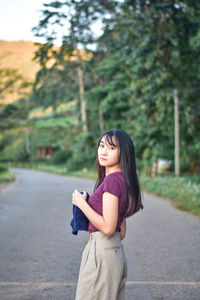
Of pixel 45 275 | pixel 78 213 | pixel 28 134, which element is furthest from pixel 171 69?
pixel 28 134

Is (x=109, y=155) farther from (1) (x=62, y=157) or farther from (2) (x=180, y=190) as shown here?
(1) (x=62, y=157)

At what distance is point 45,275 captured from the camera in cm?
524

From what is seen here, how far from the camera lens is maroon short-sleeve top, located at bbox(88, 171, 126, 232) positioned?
2.49 meters

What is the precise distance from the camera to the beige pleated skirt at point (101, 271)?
2.50m

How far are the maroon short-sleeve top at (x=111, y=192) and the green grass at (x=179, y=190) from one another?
27.8ft

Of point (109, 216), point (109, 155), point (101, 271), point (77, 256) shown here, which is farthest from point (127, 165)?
point (77, 256)

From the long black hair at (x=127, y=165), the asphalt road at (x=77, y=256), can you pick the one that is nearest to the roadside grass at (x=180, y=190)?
the asphalt road at (x=77, y=256)

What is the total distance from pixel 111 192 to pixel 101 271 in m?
0.49

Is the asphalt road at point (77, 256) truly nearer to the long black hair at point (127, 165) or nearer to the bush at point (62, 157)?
the long black hair at point (127, 165)

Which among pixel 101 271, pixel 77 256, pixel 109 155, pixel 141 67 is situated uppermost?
pixel 141 67

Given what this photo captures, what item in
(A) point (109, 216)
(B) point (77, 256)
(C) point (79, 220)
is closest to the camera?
(A) point (109, 216)

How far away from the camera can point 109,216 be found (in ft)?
8.11

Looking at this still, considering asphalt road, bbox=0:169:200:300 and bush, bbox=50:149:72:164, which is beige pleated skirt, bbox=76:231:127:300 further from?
bush, bbox=50:149:72:164

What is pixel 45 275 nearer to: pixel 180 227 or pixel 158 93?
pixel 180 227
